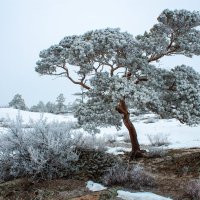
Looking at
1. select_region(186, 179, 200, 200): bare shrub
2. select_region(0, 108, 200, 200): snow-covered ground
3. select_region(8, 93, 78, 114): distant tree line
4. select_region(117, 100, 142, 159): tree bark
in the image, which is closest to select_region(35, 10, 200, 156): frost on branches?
select_region(117, 100, 142, 159): tree bark

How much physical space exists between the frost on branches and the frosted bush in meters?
3.05

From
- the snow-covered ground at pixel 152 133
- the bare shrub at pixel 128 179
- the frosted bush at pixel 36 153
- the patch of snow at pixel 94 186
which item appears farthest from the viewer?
the frosted bush at pixel 36 153

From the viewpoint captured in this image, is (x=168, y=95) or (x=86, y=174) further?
(x=168, y=95)

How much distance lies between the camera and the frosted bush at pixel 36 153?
8180mm

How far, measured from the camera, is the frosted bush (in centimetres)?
818

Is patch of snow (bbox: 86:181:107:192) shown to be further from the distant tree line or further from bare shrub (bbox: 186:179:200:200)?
the distant tree line

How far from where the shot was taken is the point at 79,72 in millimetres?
13422

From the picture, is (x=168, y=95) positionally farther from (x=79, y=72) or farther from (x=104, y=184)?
(x=104, y=184)

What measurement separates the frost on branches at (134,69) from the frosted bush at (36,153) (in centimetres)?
305

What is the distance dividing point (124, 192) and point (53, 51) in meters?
7.50

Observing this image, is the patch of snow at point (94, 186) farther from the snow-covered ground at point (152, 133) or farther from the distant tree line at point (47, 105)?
the distant tree line at point (47, 105)

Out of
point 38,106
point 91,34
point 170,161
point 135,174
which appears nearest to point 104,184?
point 135,174

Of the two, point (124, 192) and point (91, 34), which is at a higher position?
point (91, 34)

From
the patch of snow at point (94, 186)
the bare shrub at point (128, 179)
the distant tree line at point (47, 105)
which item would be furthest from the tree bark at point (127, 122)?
the distant tree line at point (47, 105)
